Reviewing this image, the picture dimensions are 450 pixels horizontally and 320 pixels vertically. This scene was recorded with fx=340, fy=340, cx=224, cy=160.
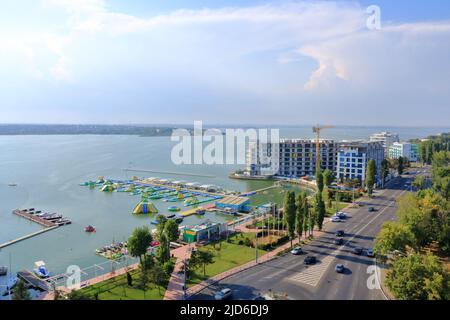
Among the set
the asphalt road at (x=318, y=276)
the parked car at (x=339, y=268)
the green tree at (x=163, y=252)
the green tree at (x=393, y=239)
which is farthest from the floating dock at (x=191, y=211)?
the green tree at (x=393, y=239)

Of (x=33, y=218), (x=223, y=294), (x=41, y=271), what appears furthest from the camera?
(x=33, y=218)

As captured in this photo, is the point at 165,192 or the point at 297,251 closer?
the point at 297,251

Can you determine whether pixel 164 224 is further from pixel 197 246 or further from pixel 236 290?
pixel 236 290

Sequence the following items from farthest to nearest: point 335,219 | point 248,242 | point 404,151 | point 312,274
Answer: point 404,151 < point 335,219 < point 248,242 < point 312,274


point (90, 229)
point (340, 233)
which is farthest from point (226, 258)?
point (90, 229)

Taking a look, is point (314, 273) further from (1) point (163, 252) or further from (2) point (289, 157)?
(2) point (289, 157)
